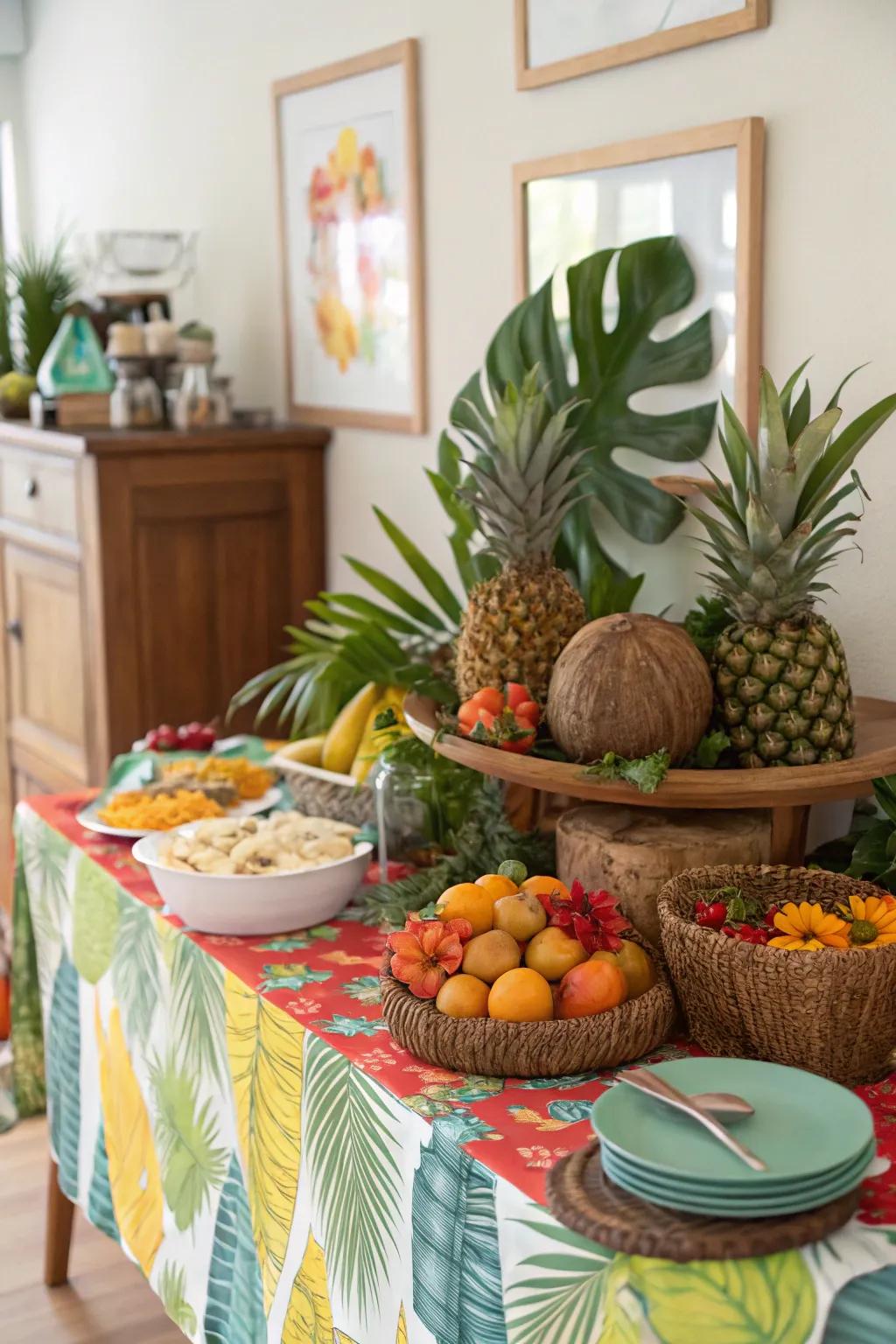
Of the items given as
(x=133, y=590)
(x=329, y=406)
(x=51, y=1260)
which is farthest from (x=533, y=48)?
(x=51, y=1260)

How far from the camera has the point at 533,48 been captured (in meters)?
2.15

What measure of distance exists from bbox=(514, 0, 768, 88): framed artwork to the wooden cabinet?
94 cm

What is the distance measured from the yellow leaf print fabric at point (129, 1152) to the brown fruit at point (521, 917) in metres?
0.72

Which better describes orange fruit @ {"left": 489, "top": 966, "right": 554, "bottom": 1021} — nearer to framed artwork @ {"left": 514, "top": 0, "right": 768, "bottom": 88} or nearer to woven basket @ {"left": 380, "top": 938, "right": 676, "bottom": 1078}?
woven basket @ {"left": 380, "top": 938, "right": 676, "bottom": 1078}

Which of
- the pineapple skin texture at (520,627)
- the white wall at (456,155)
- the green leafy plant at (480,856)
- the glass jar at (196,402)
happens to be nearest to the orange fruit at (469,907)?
the green leafy plant at (480,856)

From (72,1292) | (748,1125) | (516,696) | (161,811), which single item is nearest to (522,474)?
(516,696)

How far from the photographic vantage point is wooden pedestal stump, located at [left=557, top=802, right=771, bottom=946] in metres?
1.51

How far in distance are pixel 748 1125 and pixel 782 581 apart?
58 cm

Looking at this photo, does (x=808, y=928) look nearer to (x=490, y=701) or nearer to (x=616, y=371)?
(x=490, y=701)

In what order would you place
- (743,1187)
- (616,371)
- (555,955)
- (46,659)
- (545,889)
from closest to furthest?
(743,1187)
(555,955)
(545,889)
(616,371)
(46,659)

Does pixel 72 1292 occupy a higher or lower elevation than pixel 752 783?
lower

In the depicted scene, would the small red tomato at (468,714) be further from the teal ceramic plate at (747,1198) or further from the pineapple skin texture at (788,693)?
the teal ceramic plate at (747,1198)

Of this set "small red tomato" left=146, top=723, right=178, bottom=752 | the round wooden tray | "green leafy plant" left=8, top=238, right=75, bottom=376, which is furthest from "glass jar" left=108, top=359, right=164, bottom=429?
the round wooden tray

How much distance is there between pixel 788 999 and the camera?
1268 millimetres
